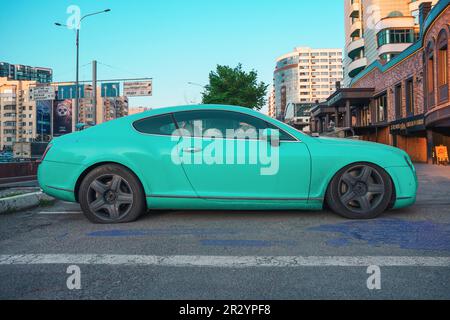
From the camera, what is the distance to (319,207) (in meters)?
4.30

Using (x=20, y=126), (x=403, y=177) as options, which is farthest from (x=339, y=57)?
(x=403, y=177)

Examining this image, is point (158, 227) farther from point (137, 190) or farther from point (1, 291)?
point (1, 291)

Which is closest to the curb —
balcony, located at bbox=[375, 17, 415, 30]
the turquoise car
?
the turquoise car

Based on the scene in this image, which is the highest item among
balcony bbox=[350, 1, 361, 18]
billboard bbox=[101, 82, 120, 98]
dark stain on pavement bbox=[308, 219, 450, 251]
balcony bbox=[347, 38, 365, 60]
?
balcony bbox=[350, 1, 361, 18]

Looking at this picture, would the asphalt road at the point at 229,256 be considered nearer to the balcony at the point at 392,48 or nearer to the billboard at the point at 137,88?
the billboard at the point at 137,88

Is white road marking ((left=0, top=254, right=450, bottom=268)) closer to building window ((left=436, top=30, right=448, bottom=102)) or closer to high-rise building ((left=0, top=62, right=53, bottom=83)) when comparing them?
building window ((left=436, top=30, right=448, bottom=102))

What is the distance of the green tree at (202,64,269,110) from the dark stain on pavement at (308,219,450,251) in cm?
4004

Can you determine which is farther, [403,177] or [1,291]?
[403,177]

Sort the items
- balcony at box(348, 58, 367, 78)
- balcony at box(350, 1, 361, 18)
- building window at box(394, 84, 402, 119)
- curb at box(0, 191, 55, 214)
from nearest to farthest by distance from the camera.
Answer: curb at box(0, 191, 55, 214), building window at box(394, 84, 402, 119), balcony at box(348, 58, 367, 78), balcony at box(350, 1, 361, 18)

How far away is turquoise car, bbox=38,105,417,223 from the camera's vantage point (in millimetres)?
4199

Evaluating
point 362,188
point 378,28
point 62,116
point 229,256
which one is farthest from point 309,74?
point 229,256

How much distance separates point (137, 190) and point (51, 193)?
109 cm

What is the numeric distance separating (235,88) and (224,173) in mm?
41074

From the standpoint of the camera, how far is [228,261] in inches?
110
